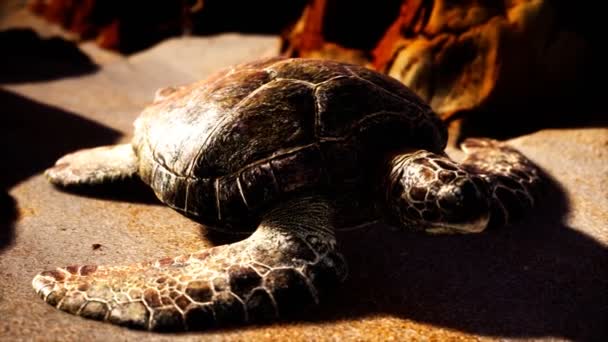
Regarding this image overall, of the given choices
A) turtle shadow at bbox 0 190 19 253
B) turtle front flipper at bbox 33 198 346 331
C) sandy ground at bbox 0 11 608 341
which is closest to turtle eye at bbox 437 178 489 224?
sandy ground at bbox 0 11 608 341

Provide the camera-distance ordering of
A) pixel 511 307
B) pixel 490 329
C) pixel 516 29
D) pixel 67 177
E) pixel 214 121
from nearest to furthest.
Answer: pixel 490 329
pixel 511 307
pixel 214 121
pixel 67 177
pixel 516 29

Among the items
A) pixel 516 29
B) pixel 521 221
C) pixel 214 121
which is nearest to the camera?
pixel 214 121

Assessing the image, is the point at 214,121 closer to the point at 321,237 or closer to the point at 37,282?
the point at 321,237

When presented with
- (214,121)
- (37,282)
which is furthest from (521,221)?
(37,282)

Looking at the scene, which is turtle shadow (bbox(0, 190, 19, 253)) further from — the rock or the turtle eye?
the rock

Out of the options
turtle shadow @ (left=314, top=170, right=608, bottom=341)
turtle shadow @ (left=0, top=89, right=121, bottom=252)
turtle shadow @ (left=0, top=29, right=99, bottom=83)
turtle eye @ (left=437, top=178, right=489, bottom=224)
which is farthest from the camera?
turtle shadow @ (left=0, top=29, right=99, bottom=83)

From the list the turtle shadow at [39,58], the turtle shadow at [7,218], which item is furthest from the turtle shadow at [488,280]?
the turtle shadow at [39,58]

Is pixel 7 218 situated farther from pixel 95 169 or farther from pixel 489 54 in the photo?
pixel 489 54
